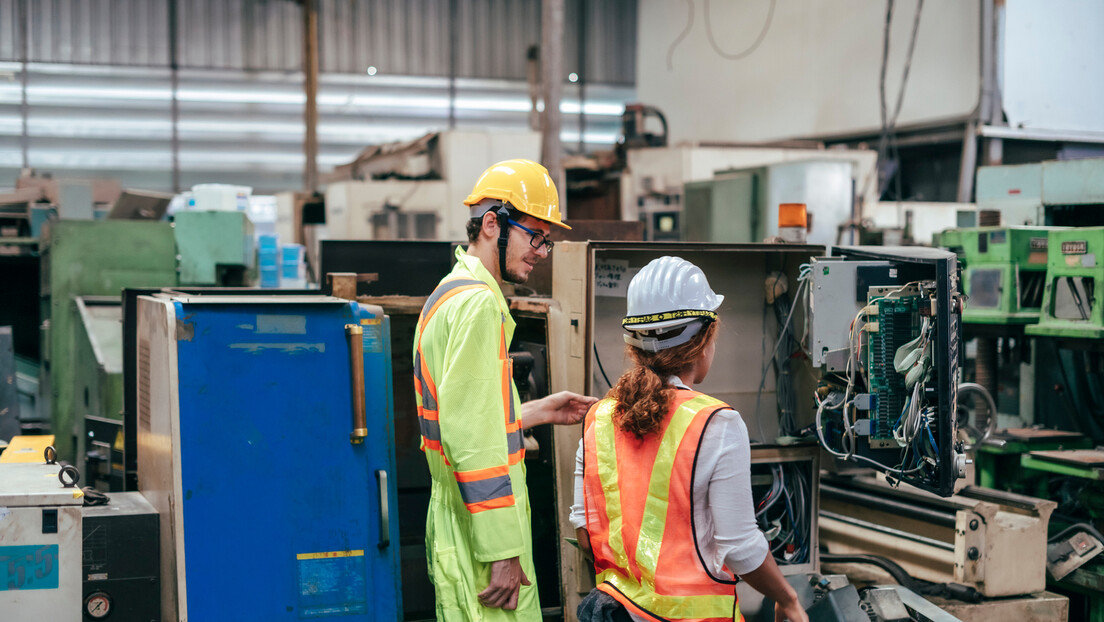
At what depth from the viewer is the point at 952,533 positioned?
3148mm

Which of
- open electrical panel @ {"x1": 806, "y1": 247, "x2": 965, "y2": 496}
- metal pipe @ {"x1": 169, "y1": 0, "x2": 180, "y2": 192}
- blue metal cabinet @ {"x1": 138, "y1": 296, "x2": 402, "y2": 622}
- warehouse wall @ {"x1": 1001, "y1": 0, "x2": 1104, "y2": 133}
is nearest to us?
blue metal cabinet @ {"x1": 138, "y1": 296, "x2": 402, "y2": 622}

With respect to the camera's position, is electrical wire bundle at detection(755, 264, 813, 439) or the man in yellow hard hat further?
electrical wire bundle at detection(755, 264, 813, 439)

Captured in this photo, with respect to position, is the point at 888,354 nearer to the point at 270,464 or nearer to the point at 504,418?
the point at 504,418

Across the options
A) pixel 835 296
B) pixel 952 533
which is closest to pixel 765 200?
pixel 952 533

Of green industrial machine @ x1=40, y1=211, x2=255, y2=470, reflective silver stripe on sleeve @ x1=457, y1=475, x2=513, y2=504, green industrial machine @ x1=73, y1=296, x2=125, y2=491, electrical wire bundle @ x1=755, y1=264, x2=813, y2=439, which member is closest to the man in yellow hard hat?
reflective silver stripe on sleeve @ x1=457, y1=475, x2=513, y2=504

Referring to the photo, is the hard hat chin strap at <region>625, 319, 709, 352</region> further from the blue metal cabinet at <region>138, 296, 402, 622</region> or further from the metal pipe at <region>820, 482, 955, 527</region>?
the metal pipe at <region>820, 482, 955, 527</region>

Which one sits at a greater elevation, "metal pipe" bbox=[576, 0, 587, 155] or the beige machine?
"metal pipe" bbox=[576, 0, 587, 155]

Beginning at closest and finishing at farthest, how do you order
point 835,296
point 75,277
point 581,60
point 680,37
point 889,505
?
point 835,296
point 889,505
point 75,277
point 680,37
point 581,60

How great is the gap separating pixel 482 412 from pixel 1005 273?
3060 mm

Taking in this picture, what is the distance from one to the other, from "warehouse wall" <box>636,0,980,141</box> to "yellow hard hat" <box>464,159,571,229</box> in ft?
24.3

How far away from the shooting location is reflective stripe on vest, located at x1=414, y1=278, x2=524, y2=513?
76.7 inches

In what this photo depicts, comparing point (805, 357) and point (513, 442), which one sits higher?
point (805, 357)

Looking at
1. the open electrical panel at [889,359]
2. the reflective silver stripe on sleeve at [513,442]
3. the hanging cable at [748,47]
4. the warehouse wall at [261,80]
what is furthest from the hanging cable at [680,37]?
the reflective silver stripe on sleeve at [513,442]

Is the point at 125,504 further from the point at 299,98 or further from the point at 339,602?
the point at 299,98
